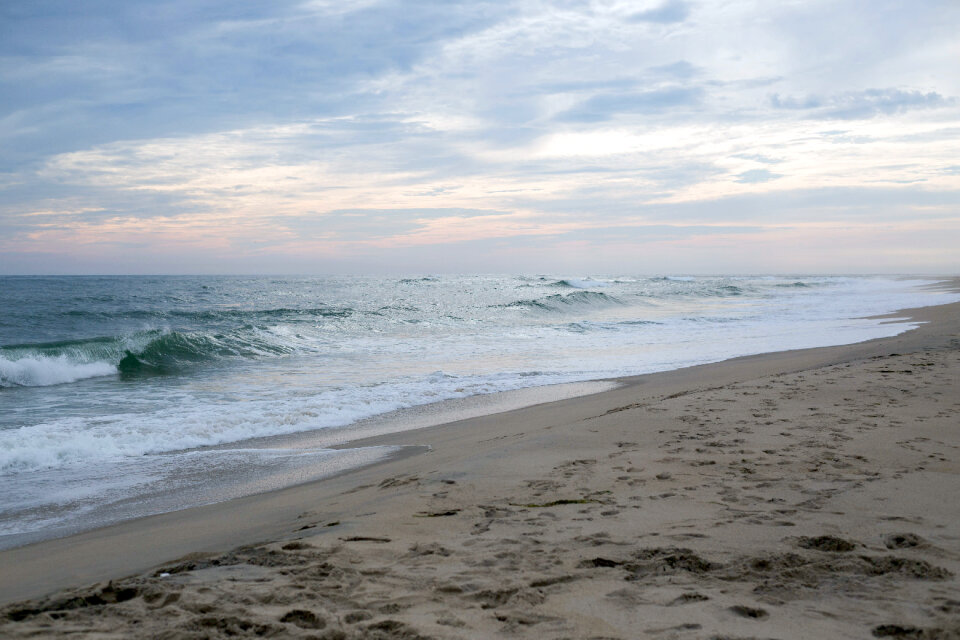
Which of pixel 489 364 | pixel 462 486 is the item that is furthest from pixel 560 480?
pixel 489 364

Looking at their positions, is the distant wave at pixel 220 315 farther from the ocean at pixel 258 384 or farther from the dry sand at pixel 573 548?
the dry sand at pixel 573 548

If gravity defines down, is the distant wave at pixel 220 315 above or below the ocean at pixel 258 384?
above

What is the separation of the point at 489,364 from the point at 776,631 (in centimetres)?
1086

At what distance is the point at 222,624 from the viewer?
2.29 metres

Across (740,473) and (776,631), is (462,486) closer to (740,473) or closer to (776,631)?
(740,473)

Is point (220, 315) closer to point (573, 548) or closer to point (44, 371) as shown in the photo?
point (44, 371)

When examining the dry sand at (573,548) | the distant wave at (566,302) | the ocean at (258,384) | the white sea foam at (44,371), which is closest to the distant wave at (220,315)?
the ocean at (258,384)

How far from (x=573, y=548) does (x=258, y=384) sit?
30.4ft

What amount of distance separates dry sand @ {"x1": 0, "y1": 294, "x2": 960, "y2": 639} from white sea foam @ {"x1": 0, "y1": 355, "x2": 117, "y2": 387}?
1012cm

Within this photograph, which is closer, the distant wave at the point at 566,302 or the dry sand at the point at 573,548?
the dry sand at the point at 573,548

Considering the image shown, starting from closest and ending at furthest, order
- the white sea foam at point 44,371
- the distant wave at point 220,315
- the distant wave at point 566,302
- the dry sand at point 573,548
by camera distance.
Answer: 1. the dry sand at point 573,548
2. the white sea foam at point 44,371
3. the distant wave at point 220,315
4. the distant wave at point 566,302

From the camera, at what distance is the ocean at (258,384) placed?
18.2 feet

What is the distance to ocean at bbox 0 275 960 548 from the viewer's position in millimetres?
5546

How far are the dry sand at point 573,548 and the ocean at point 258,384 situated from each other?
1004 millimetres
